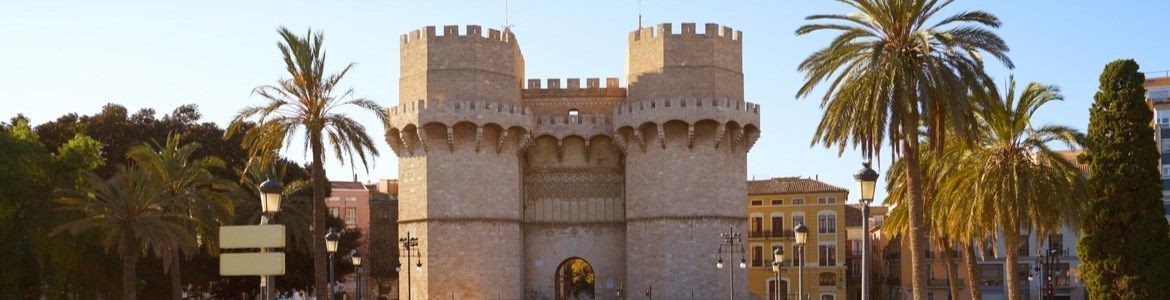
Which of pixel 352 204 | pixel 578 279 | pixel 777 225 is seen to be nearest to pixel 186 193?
pixel 777 225

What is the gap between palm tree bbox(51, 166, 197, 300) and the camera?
34.2 m

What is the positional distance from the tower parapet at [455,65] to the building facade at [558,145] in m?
0.04

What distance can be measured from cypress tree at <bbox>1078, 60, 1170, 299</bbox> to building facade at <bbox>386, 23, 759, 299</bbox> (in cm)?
2043

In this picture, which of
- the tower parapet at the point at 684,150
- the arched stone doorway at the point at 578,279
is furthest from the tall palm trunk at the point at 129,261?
the arched stone doorway at the point at 578,279

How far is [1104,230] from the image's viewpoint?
97.7 ft

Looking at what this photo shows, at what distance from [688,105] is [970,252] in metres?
16.4

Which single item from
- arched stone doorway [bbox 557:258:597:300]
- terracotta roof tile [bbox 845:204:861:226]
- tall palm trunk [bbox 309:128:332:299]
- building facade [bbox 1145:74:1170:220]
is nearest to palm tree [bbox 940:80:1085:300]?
tall palm trunk [bbox 309:128:332:299]

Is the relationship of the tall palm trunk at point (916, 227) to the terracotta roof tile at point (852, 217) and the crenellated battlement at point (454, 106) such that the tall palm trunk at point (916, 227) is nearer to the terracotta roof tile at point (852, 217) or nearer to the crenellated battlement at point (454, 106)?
the crenellated battlement at point (454, 106)

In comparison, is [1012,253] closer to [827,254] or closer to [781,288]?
[827,254]

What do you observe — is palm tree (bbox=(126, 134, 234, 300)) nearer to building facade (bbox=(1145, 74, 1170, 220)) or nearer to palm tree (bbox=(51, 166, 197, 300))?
palm tree (bbox=(51, 166, 197, 300))

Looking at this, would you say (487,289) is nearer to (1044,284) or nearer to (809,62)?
(809,62)

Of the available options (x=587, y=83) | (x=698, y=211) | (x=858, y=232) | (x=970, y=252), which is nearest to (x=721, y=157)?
(x=698, y=211)

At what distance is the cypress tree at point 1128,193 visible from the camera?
29328 millimetres

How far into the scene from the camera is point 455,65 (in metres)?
49.4
